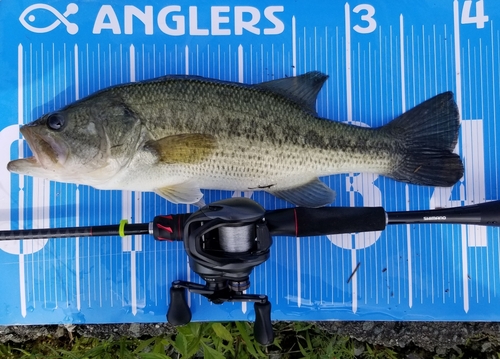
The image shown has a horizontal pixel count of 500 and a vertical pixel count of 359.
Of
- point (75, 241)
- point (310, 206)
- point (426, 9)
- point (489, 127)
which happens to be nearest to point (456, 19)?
point (426, 9)

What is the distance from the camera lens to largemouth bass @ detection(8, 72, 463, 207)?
2.37 metres

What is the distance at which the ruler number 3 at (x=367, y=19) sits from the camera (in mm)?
2900

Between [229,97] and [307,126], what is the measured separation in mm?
489

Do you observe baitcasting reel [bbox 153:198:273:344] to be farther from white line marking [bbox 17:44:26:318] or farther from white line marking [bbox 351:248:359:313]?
white line marking [bbox 17:44:26:318]

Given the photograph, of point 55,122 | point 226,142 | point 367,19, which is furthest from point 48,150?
point 367,19

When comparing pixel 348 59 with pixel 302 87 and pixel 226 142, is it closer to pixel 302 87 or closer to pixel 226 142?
pixel 302 87

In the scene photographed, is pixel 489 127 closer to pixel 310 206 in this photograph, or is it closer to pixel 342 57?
pixel 342 57

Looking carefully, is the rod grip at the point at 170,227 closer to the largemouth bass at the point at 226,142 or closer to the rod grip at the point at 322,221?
the largemouth bass at the point at 226,142

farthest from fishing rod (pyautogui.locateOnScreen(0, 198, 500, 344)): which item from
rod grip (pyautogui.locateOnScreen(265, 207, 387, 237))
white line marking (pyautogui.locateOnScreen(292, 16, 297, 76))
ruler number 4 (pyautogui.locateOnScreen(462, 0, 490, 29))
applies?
ruler number 4 (pyautogui.locateOnScreen(462, 0, 490, 29))

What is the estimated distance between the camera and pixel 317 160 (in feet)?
→ 8.43

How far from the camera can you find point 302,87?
266 cm

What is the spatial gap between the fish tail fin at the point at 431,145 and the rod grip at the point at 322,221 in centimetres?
42

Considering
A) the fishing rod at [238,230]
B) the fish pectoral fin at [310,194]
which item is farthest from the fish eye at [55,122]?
the fish pectoral fin at [310,194]

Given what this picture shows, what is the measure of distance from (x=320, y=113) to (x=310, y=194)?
0.58 meters
